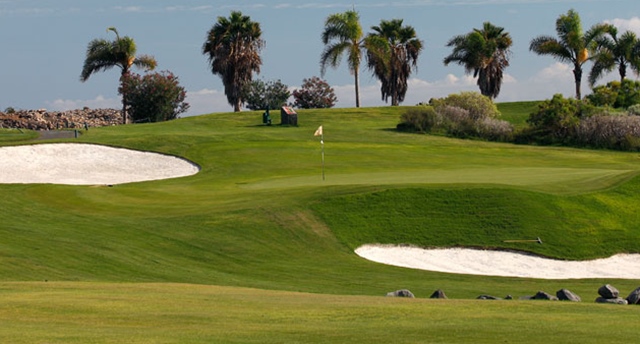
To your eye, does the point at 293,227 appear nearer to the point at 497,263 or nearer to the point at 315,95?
the point at 497,263

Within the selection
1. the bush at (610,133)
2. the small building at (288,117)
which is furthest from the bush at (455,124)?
the small building at (288,117)

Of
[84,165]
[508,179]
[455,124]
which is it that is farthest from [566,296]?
[455,124]

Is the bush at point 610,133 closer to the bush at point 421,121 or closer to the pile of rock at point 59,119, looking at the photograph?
the bush at point 421,121

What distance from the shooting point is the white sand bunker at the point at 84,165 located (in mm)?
49688

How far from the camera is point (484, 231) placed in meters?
31.3

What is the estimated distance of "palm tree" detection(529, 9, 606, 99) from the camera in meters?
94.4

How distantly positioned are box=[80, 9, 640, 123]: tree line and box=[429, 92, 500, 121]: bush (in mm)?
15387

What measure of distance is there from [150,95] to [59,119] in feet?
31.0

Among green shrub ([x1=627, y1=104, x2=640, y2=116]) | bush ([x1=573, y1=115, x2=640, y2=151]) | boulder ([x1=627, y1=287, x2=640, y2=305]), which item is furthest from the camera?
green shrub ([x1=627, y1=104, x2=640, y2=116])

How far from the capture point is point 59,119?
96.0 metres

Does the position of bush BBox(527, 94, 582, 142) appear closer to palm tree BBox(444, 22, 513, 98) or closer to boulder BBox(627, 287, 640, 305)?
palm tree BBox(444, 22, 513, 98)

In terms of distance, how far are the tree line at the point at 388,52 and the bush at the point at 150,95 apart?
0.40 meters

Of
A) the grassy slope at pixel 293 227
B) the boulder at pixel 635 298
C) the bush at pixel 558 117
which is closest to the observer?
the boulder at pixel 635 298

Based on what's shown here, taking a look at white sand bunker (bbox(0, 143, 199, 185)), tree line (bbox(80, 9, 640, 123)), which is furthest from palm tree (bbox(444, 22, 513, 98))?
white sand bunker (bbox(0, 143, 199, 185))
